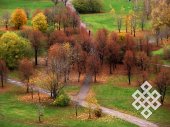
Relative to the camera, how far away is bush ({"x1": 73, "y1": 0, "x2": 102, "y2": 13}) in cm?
17612

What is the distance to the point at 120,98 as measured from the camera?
10962cm

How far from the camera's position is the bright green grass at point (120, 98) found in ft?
327

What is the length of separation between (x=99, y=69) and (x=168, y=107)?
2273cm

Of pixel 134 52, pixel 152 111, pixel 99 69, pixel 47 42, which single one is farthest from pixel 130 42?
pixel 152 111

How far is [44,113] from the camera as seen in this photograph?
101 metres

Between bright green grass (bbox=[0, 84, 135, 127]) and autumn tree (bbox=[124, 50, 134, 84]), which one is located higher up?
autumn tree (bbox=[124, 50, 134, 84])

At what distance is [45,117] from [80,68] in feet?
82.7

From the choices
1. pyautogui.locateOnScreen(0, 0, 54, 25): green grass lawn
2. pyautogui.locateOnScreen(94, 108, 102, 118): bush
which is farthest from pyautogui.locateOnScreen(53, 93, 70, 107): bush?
pyautogui.locateOnScreen(0, 0, 54, 25): green grass lawn

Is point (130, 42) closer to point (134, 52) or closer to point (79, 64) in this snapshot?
point (134, 52)

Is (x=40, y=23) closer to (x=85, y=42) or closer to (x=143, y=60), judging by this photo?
(x=85, y=42)

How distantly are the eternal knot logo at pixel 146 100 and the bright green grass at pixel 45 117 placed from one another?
332 inches

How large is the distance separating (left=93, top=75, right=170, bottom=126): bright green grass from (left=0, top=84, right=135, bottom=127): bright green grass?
20.6ft

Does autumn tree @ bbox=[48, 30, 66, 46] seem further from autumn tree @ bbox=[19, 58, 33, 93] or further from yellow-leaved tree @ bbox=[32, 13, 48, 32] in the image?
autumn tree @ bbox=[19, 58, 33, 93]

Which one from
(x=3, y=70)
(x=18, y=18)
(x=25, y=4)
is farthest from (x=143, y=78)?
(x=25, y=4)
